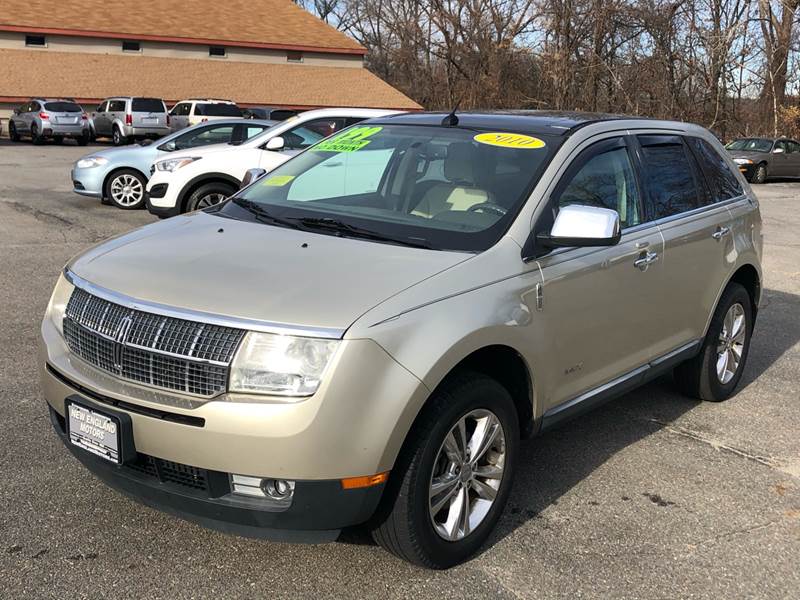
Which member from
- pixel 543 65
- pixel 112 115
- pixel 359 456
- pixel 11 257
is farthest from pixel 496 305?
pixel 543 65

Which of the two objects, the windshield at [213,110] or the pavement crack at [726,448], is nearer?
the pavement crack at [726,448]

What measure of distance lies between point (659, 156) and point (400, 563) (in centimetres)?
280

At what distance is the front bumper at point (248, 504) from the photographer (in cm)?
285

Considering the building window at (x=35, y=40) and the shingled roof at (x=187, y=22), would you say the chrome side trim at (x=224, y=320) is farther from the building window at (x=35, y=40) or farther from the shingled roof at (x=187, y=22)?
the building window at (x=35, y=40)

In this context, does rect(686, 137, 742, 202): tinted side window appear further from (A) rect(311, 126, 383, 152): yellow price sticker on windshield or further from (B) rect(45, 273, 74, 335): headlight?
(B) rect(45, 273, 74, 335): headlight

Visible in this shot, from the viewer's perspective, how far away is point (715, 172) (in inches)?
210

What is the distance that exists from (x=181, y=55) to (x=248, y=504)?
40.2 m

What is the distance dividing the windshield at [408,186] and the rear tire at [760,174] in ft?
80.6

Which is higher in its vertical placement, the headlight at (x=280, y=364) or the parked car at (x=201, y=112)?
the parked car at (x=201, y=112)

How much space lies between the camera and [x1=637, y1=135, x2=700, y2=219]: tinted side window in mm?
4598

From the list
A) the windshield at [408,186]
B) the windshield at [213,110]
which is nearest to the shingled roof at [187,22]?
the windshield at [213,110]

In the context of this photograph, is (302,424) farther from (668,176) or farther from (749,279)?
(749,279)

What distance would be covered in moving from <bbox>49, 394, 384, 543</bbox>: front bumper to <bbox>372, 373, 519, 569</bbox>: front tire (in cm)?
17

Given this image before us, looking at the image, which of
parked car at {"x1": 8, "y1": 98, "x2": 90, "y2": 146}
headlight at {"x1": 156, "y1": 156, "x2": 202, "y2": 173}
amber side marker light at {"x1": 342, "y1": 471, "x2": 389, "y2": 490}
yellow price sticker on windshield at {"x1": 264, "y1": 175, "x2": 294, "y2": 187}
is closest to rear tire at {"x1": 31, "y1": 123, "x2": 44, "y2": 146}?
parked car at {"x1": 8, "y1": 98, "x2": 90, "y2": 146}
